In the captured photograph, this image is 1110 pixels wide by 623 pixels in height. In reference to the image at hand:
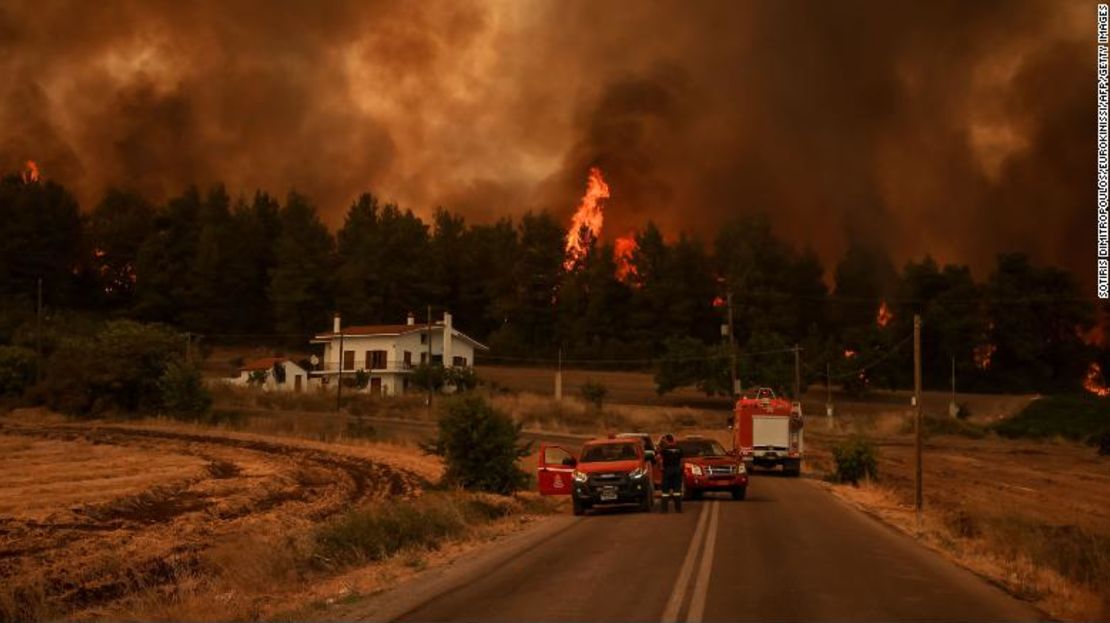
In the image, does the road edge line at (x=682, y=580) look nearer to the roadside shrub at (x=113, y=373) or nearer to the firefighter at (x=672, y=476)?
the firefighter at (x=672, y=476)

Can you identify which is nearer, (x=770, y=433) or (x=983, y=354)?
(x=770, y=433)

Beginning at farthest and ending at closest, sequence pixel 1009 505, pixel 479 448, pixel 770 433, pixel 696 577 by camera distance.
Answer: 1. pixel 770 433
2. pixel 1009 505
3. pixel 479 448
4. pixel 696 577

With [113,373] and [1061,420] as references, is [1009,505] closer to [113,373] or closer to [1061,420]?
[1061,420]

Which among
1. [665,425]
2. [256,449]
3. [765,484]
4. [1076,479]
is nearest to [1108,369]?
[665,425]

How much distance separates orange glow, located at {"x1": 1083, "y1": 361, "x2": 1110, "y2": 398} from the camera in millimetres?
99125

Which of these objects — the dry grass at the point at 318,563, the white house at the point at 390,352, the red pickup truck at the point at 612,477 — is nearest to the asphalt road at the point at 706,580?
the dry grass at the point at 318,563

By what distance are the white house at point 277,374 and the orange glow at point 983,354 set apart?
68588 mm

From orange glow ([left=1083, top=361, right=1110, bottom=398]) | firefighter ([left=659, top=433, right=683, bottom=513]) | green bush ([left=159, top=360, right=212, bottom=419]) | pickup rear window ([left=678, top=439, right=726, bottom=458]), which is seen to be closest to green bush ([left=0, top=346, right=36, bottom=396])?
green bush ([left=159, top=360, right=212, bottom=419])

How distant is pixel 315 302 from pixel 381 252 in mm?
10937

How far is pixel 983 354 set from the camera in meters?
106

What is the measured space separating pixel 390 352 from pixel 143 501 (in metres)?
65.8

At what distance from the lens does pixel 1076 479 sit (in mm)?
45125

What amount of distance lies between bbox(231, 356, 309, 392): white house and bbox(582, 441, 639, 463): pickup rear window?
72020mm

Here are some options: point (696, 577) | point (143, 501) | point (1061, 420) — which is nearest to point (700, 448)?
point (143, 501)
